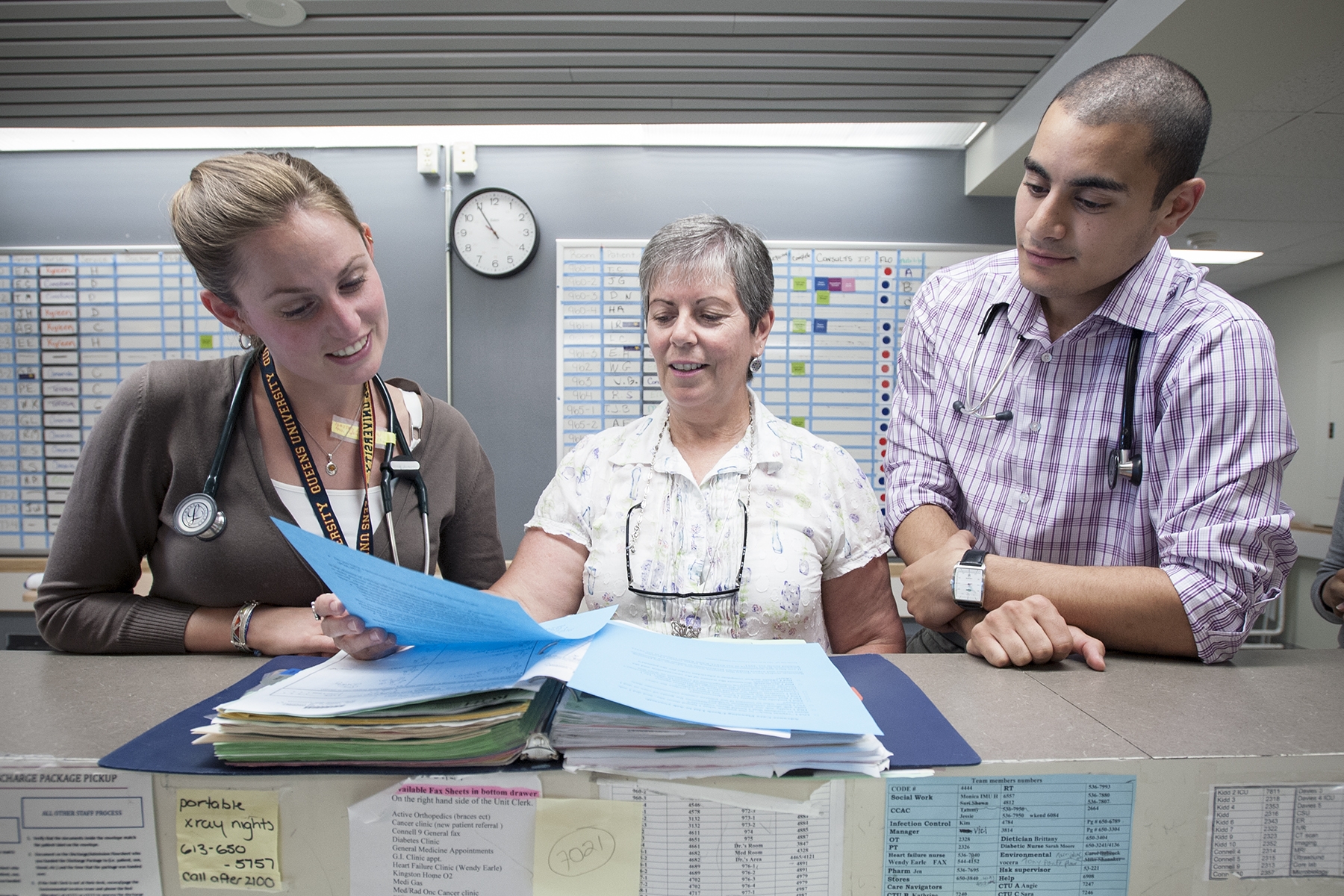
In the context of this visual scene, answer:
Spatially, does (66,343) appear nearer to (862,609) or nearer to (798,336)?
(798,336)

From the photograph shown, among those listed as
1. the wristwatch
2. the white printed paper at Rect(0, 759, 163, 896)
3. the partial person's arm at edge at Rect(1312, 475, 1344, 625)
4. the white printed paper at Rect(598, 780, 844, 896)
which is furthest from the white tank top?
the partial person's arm at edge at Rect(1312, 475, 1344, 625)

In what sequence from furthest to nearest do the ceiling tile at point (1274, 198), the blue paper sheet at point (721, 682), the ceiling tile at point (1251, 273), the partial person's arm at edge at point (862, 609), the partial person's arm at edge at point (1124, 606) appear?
the ceiling tile at point (1251, 273)
the ceiling tile at point (1274, 198)
the partial person's arm at edge at point (862, 609)
the partial person's arm at edge at point (1124, 606)
the blue paper sheet at point (721, 682)

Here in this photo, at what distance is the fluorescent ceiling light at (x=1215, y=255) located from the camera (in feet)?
15.0

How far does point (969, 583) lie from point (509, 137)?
2881 millimetres

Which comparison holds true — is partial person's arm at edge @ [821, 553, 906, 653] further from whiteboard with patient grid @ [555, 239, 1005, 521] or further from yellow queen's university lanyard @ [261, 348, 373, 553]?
whiteboard with patient grid @ [555, 239, 1005, 521]

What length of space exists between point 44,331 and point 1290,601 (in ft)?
27.0

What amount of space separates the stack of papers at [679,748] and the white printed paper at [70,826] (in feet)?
1.28

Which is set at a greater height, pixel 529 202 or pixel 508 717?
pixel 529 202

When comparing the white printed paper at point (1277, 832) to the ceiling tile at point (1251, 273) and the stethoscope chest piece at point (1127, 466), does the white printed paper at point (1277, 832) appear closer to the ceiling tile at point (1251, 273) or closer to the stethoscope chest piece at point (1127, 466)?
the stethoscope chest piece at point (1127, 466)

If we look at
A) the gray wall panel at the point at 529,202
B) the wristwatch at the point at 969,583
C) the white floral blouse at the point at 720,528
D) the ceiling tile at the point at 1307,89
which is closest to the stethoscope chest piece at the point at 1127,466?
the wristwatch at the point at 969,583

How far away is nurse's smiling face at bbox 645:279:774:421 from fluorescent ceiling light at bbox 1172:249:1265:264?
4.63 m

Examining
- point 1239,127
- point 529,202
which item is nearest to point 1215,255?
point 1239,127

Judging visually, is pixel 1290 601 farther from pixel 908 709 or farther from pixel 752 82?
pixel 908 709

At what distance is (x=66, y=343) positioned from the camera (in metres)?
3.16
